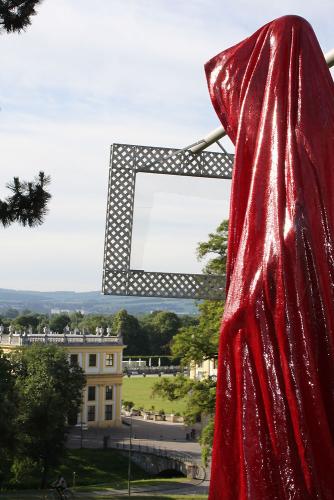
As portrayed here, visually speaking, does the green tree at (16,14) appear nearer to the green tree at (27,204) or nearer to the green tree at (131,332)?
the green tree at (27,204)

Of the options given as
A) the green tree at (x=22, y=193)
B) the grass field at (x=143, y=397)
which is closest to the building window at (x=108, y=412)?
the grass field at (x=143, y=397)

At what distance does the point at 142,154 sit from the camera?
5.62m

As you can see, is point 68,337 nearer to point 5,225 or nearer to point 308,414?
point 5,225

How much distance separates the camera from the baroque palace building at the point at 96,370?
55.0 meters

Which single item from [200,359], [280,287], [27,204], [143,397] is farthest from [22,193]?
[143,397]

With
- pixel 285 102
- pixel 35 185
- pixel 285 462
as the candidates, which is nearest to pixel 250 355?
pixel 285 462

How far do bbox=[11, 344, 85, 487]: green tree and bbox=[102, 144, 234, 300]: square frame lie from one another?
25415 millimetres

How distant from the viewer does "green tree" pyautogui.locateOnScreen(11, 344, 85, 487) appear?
108 ft

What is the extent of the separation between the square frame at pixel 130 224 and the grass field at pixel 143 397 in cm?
5180

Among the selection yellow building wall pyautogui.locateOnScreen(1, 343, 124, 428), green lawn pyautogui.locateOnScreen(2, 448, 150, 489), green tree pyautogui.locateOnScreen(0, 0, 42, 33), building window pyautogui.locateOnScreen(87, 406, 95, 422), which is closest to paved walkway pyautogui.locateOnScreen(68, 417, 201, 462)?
yellow building wall pyautogui.locateOnScreen(1, 343, 124, 428)

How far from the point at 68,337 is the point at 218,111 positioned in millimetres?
52732

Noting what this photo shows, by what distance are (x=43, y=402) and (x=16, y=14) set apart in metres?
21.7

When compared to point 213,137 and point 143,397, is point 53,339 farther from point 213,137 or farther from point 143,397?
point 213,137

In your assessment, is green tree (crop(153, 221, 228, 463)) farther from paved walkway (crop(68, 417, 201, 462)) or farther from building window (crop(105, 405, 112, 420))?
building window (crop(105, 405, 112, 420))
